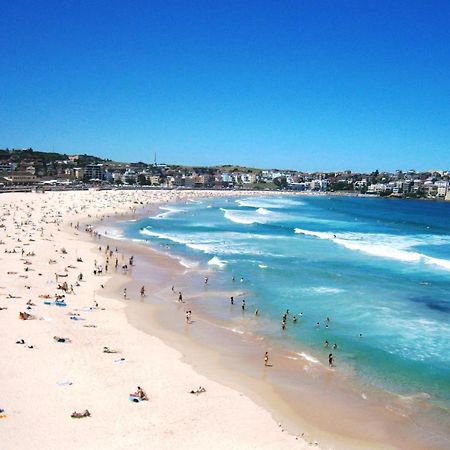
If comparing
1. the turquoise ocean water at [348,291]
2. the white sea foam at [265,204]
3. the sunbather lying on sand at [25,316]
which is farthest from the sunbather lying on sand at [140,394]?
the white sea foam at [265,204]

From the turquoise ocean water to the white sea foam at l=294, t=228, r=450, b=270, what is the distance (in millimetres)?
101

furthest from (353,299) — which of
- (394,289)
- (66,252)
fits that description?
(66,252)

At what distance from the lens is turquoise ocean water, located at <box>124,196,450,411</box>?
58.9ft

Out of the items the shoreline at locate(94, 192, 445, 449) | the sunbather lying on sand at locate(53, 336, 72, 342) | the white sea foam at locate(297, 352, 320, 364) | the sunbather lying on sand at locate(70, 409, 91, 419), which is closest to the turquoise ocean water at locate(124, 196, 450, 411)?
the white sea foam at locate(297, 352, 320, 364)

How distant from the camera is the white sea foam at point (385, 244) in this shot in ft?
129

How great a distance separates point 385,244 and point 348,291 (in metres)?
21.8

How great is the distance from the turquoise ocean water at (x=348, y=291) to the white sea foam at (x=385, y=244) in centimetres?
10

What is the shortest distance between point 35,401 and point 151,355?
500 centimetres

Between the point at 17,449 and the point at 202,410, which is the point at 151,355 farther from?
the point at 17,449

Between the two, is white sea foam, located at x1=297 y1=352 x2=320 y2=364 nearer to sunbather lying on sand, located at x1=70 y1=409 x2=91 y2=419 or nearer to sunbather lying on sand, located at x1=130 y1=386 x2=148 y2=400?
sunbather lying on sand, located at x1=130 y1=386 x2=148 y2=400

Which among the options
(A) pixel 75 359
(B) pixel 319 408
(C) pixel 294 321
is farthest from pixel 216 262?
(B) pixel 319 408

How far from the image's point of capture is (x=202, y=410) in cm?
1353

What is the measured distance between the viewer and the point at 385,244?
157 feet

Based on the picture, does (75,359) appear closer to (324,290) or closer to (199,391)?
(199,391)
